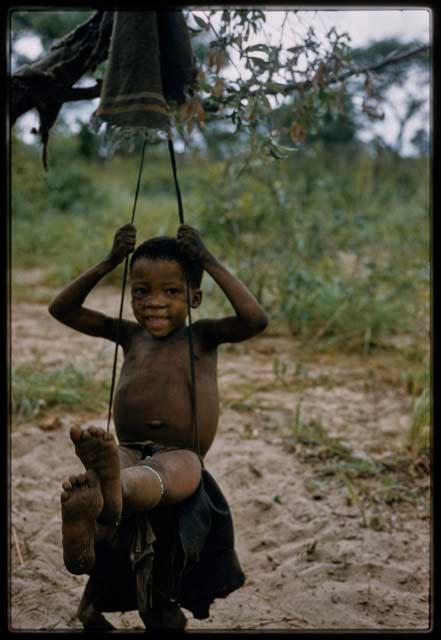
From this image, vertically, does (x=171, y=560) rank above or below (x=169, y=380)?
below

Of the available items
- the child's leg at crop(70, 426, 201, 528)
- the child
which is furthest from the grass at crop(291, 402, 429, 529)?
the child's leg at crop(70, 426, 201, 528)

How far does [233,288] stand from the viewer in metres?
2.37

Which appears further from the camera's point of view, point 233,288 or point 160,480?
point 233,288

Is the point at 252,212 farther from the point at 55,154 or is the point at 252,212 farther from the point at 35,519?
the point at 55,154

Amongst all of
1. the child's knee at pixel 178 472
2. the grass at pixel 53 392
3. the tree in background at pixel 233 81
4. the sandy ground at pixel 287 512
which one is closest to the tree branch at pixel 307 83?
the tree in background at pixel 233 81

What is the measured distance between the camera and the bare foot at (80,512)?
1.86m

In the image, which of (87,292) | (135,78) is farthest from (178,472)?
(135,78)

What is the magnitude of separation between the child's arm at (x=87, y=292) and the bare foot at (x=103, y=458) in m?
0.68

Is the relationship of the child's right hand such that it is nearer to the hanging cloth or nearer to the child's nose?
the child's nose

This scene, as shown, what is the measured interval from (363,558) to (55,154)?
423 inches

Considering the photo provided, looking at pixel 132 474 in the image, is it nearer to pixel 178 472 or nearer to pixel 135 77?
pixel 178 472

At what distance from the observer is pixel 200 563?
96.2 inches

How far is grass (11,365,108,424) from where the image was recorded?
178 inches

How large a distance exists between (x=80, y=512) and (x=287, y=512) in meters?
1.80
